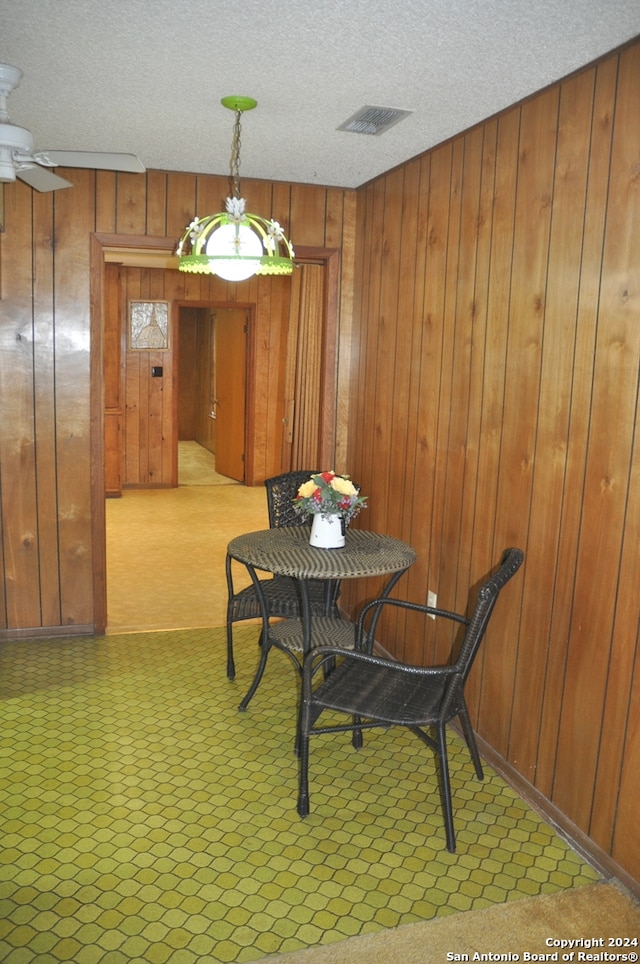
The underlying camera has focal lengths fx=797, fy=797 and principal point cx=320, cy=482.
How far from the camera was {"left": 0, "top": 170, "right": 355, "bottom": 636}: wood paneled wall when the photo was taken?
427 cm

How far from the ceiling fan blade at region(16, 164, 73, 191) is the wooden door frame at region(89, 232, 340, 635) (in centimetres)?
118

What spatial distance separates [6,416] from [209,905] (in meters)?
2.87

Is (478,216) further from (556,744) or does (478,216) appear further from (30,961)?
(30,961)

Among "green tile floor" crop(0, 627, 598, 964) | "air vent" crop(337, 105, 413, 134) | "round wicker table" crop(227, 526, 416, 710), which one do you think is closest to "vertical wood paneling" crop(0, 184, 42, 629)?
"green tile floor" crop(0, 627, 598, 964)

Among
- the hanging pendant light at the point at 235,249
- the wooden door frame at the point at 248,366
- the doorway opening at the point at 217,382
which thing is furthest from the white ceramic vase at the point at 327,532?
the doorway opening at the point at 217,382

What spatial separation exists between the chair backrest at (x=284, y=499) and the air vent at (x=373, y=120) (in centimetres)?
176

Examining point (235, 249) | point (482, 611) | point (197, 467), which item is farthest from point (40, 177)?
point (197, 467)

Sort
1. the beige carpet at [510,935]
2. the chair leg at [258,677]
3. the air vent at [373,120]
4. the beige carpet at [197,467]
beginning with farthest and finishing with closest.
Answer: the beige carpet at [197,467]
the chair leg at [258,677]
the air vent at [373,120]
the beige carpet at [510,935]

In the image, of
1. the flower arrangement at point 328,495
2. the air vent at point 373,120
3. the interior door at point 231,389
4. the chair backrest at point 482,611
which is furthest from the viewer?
the interior door at point 231,389

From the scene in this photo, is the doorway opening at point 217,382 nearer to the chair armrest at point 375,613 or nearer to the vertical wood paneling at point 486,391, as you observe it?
the vertical wood paneling at point 486,391

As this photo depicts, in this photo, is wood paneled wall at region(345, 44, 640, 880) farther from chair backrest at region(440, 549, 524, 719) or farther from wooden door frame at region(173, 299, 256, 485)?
wooden door frame at region(173, 299, 256, 485)

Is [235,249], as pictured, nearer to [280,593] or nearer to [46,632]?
[280,593]

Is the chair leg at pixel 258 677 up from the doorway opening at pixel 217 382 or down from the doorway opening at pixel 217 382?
down

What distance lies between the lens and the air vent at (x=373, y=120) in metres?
3.21
